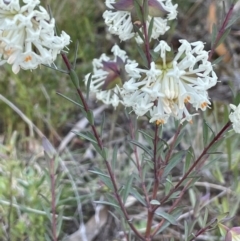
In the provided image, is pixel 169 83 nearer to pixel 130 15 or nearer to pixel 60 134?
pixel 130 15

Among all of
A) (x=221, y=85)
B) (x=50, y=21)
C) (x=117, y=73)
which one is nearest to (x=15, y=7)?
(x=50, y=21)

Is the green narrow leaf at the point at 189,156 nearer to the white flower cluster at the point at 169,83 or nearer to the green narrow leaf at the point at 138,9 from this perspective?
the white flower cluster at the point at 169,83

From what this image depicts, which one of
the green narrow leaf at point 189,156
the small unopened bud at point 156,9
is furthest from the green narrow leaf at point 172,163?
the small unopened bud at point 156,9

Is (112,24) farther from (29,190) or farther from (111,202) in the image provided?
(29,190)

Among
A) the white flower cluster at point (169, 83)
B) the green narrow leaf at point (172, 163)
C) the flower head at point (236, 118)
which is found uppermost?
the white flower cluster at point (169, 83)

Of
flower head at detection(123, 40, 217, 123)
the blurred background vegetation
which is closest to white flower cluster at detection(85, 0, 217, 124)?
flower head at detection(123, 40, 217, 123)

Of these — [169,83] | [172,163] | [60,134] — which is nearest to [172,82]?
[169,83]

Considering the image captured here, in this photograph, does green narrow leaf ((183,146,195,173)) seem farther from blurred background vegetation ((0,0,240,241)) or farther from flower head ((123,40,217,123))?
blurred background vegetation ((0,0,240,241))
